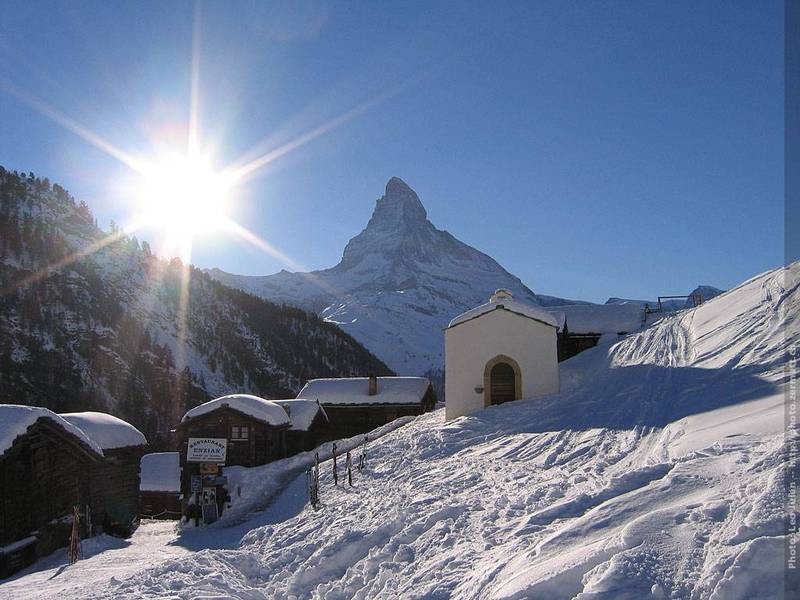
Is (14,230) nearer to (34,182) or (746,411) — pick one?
(34,182)

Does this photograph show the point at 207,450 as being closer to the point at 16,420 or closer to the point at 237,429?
the point at 237,429

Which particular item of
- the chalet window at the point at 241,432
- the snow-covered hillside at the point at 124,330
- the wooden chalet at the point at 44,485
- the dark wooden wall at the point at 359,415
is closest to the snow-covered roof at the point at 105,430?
the wooden chalet at the point at 44,485

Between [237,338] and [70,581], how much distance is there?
11978 centimetres

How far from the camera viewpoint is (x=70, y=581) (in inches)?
435

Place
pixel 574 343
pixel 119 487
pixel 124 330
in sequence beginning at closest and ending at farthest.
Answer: pixel 119 487
pixel 574 343
pixel 124 330

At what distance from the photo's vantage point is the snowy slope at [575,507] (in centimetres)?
605

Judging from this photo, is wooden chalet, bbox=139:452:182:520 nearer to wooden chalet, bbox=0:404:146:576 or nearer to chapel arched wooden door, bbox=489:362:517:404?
wooden chalet, bbox=0:404:146:576

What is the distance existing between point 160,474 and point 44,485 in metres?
19.2

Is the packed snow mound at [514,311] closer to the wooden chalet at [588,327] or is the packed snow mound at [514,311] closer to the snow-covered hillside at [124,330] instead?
the wooden chalet at [588,327]

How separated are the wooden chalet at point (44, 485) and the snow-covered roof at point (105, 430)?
5.68ft

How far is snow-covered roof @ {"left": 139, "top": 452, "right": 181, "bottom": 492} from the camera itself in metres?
37.4

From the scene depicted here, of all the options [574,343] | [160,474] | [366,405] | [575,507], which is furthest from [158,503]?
[575,507]

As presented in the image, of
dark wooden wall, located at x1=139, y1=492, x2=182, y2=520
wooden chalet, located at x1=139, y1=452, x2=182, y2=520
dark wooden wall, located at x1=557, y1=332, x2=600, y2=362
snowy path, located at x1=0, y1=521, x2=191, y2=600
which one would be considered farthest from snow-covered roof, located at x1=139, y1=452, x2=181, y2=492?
dark wooden wall, located at x1=557, y1=332, x2=600, y2=362

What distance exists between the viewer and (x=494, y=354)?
987 inches
